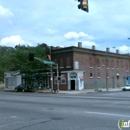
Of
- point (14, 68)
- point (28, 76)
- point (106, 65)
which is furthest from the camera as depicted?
point (106, 65)

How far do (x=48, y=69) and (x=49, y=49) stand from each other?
7508 mm

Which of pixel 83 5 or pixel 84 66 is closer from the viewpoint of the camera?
pixel 83 5

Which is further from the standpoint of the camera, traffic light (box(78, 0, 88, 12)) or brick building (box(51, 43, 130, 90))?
brick building (box(51, 43, 130, 90))

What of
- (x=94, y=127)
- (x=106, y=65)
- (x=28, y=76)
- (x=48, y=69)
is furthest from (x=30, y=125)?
(x=106, y=65)

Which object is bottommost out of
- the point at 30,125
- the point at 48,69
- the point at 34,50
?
the point at 30,125

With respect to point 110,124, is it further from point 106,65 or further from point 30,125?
point 106,65

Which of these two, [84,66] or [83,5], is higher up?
[83,5]

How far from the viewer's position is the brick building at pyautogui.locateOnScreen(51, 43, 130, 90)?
5459 cm

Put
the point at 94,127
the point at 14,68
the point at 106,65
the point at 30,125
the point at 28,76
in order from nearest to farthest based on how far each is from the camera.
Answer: the point at 94,127, the point at 30,125, the point at 14,68, the point at 28,76, the point at 106,65

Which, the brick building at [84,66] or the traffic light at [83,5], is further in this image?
the brick building at [84,66]

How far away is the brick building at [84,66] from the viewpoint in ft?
179

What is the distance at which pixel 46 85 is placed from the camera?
59.4 metres

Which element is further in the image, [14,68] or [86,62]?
[86,62]

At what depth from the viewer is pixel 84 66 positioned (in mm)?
57375
